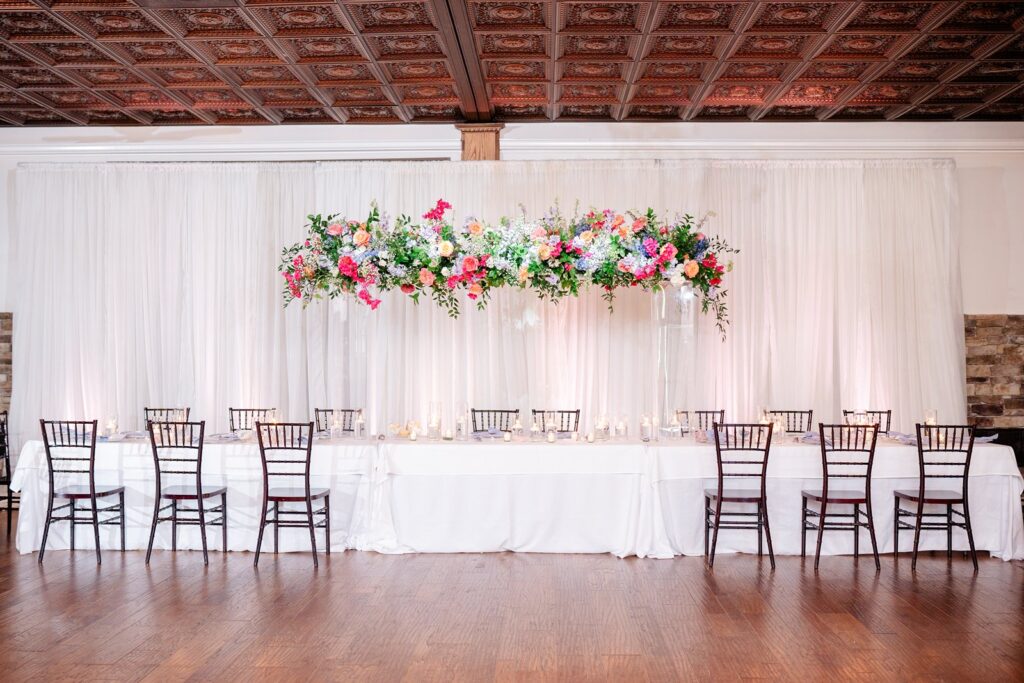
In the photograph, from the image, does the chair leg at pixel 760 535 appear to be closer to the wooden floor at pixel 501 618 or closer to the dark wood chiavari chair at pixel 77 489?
the wooden floor at pixel 501 618

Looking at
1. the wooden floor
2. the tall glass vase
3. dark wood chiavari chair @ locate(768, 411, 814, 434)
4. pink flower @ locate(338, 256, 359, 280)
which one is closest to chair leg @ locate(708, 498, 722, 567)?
the wooden floor

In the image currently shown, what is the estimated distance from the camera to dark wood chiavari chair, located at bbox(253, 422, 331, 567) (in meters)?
6.07

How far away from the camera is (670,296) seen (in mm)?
9141

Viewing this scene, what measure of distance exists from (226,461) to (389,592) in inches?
80.3

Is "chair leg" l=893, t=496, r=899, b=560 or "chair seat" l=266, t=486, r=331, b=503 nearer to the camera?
"chair seat" l=266, t=486, r=331, b=503

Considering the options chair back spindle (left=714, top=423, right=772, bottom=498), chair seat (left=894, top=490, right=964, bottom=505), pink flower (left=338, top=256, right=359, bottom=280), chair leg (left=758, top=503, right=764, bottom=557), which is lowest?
chair leg (left=758, top=503, right=764, bottom=557)

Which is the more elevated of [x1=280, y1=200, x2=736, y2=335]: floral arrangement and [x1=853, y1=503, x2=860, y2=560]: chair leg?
[x1=280, y1=200, x2=736, y2=335]: floral arrangement

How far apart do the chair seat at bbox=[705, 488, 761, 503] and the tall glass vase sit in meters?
2.52

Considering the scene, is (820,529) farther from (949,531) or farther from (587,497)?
(587,497)

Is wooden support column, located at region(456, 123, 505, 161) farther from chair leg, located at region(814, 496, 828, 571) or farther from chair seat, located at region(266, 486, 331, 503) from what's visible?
chair leg, located at region(814, 496, 828, 571)

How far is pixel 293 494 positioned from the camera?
6.24 m

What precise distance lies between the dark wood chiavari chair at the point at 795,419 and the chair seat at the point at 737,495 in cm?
187

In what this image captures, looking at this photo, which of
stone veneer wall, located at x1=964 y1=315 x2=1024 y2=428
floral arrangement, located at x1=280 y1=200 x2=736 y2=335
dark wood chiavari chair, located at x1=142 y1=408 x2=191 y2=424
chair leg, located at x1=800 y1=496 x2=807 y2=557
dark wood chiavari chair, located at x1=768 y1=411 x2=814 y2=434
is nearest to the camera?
chair leg, located at x1=800 y1=496 x2=807 y2=557

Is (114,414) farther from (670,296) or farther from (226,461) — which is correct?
(670,296)
